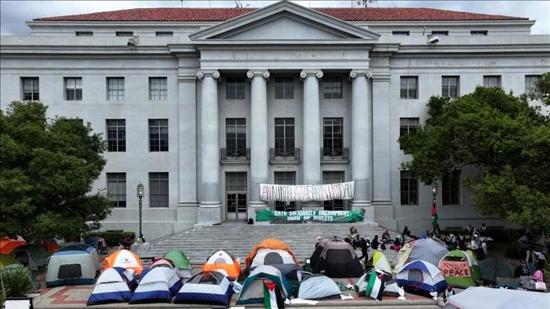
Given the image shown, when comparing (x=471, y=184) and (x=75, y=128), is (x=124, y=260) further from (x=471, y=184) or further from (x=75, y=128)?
(x=471, y=184)

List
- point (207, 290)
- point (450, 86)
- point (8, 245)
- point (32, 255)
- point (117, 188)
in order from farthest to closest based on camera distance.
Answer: point (450, 86)
point (117, 188)
point (8, 245)
point (32, 255)
point (207, 290)

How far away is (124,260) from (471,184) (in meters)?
19.0

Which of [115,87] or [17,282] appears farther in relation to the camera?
[115,87]

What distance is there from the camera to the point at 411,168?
3378cm

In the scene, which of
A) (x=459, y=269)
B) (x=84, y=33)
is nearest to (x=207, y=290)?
(x=459, y=269)

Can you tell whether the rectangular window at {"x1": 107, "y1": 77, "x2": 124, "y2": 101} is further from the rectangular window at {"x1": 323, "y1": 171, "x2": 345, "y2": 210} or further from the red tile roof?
the rectangular window at {"x1": 323, "y1": 171, "x2": 345, "y2": 210}

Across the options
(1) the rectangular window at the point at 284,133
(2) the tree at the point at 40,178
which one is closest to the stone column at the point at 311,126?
(1) the rectangular window at the point at 284,133

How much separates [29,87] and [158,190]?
13483 mm

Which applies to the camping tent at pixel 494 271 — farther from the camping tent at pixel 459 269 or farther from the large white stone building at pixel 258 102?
the large white stone building at pixel 258 102

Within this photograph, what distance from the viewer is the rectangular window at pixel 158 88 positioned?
133 feet

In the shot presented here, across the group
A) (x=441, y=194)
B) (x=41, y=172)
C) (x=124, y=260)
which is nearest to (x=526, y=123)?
(x=441, y=194)

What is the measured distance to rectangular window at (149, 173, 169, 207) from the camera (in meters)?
40.0

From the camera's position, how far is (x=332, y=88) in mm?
40719

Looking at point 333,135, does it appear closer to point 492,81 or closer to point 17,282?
point 492,81
